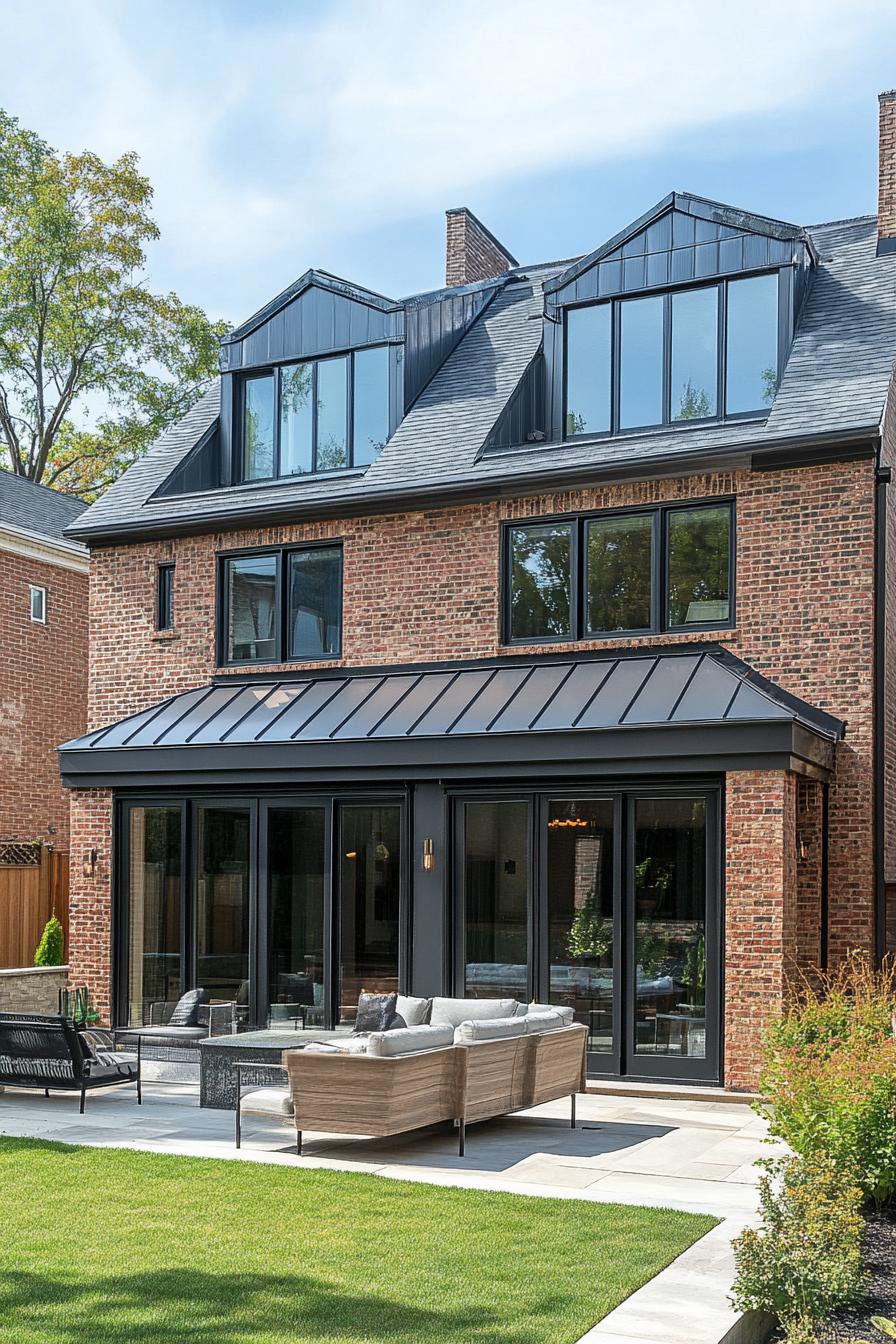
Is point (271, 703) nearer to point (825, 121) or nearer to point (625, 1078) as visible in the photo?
point (625, 1078)

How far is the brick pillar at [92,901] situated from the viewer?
15.8 metres

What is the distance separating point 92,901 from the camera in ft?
52.2

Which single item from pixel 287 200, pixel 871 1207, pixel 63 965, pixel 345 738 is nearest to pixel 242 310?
pixel 287 200

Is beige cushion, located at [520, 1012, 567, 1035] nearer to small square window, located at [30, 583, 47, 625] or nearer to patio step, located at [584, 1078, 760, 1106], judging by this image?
patio step, located at [584, 1078, 760, 1106]

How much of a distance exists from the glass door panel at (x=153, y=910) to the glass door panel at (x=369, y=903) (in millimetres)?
2066

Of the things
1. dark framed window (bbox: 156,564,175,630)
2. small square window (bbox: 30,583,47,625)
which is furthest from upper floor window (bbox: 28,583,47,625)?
dark framed window (bbox: 156,564,175,630)

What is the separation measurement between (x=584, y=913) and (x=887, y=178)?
949 centimetres

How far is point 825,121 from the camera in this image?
16.2 m

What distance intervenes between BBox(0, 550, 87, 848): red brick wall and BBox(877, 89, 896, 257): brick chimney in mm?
13243

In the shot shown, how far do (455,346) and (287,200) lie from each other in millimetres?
3438

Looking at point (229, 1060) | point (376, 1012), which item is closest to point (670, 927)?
point (376, 1012)

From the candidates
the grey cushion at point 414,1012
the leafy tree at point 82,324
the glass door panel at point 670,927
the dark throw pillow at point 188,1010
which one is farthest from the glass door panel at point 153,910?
the leafy tree at point 82,324

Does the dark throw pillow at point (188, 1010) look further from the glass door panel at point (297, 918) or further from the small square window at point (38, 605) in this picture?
the small square window at point (38, 605)

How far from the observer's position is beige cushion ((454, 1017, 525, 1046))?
33.2 feet
